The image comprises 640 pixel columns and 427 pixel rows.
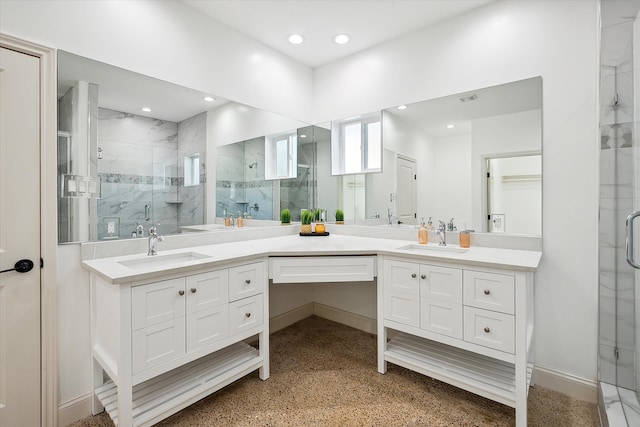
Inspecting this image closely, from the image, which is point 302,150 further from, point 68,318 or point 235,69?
point 68,318

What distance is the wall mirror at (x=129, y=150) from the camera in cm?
167

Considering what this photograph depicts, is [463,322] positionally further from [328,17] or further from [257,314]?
[328,17]

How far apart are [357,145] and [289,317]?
1.80 metres

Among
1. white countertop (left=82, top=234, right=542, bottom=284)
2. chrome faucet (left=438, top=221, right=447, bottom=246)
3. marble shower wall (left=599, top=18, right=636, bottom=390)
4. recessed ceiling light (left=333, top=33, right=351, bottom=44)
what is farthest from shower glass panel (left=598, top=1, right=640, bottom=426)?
recessed ceiling light (left=333, top=33, right=351, bottom=44)

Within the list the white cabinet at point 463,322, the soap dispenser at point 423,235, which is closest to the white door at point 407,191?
the soap dispenser at point 423,235

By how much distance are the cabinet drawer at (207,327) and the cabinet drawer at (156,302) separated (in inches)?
3.9

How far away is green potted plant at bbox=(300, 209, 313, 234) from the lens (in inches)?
114

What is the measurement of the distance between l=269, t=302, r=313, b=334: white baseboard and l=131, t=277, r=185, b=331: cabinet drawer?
1.36m

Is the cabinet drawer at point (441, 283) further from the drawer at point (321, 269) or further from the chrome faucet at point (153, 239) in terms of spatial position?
the chrome faucet at point (153, 239)

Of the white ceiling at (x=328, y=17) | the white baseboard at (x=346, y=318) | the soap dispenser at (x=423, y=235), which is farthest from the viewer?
the white baseboard at (x=346, y=318)

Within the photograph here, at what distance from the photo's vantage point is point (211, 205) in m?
2.37

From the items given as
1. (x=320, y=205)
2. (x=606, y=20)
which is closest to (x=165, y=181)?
(x=320, y=205)

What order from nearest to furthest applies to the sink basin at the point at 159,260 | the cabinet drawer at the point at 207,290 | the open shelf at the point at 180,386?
1. the open shelf at the point at 180,386
2. the cabinet drawer at the point at 207,290
3. the sink basin at the point at 159,260

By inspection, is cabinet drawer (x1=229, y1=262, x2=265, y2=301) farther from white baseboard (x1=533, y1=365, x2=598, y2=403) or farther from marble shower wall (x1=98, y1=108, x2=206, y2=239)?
white baseboard (x1=533, y1=365, x2=598, y2=403)
